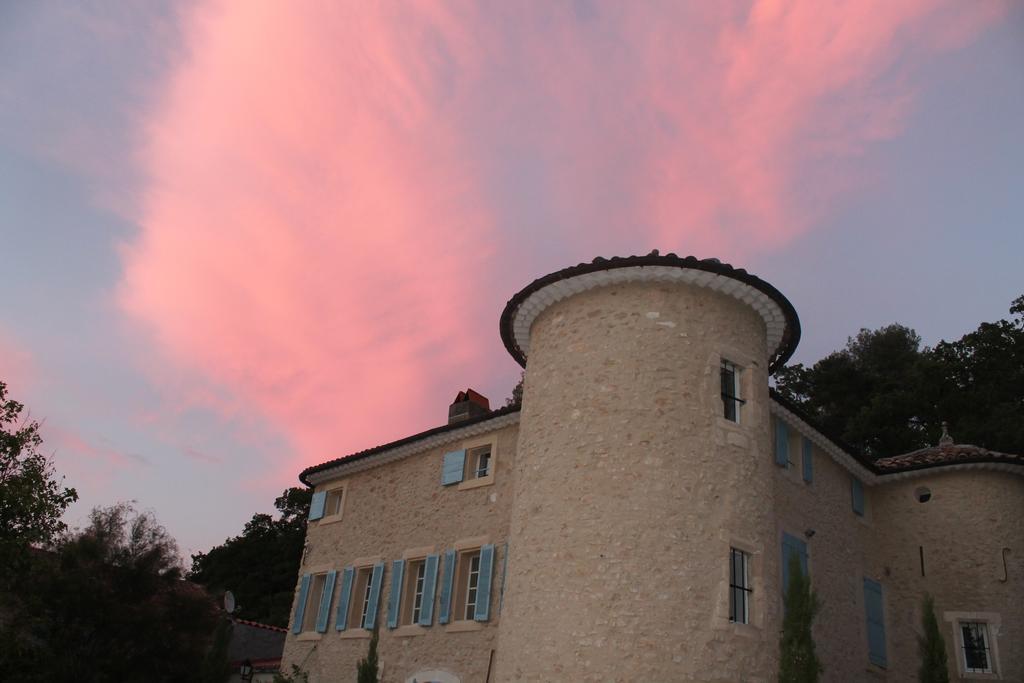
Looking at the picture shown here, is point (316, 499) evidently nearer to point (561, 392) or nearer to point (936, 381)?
point (561, 392)

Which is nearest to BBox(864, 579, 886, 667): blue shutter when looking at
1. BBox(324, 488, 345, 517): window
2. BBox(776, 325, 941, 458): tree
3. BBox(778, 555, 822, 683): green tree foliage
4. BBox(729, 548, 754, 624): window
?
BBox(729, 548, 754, 624): window

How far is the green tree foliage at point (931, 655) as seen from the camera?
12648 millimetres

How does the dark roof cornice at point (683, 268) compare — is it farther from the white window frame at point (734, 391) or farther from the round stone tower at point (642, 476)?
the white window frame at point (734, 391)

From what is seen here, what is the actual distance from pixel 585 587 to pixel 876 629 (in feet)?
30.1

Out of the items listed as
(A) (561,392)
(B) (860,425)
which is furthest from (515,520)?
(B) (860,425)

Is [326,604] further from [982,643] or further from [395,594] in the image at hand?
[982,643]

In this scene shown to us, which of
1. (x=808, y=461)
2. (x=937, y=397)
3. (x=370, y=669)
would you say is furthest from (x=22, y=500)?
(x=937, y=397)

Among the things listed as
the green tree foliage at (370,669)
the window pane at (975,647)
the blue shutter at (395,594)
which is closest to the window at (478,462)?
the blue shutter at (395,594)

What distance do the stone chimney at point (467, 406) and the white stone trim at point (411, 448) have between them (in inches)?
30.4

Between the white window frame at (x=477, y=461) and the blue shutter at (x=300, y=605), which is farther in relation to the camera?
the blue shutter at (x=300, y=605)

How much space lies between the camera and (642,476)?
36.7 ft

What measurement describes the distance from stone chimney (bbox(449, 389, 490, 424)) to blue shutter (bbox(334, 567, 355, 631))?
4.22 m

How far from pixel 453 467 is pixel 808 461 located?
289 inches

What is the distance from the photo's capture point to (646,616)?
34.1 ft
